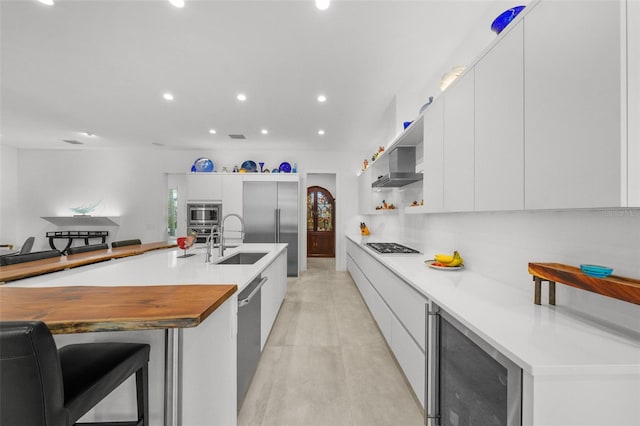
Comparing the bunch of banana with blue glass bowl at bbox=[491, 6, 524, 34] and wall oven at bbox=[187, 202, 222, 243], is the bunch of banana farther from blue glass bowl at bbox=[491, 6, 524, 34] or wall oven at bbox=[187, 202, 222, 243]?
wall oven at bbox=[187, 202, 222, 243]

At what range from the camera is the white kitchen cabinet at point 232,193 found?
5430mm

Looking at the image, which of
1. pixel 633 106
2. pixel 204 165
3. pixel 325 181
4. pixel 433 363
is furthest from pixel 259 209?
pixel 633 106

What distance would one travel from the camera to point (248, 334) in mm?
1738

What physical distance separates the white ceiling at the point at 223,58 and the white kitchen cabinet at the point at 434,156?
0.71 metres

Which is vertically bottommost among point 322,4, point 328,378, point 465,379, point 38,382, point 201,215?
point 328,378

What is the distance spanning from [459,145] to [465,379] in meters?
1.29

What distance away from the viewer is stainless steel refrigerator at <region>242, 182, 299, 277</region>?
540 centimetres

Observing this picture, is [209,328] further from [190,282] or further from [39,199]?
[39,199]

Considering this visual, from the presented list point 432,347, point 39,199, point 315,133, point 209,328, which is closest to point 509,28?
point 432,347

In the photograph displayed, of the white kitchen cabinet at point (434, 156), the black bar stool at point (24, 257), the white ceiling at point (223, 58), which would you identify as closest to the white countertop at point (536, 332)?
the white kitchen cabinet at point (434, 156)

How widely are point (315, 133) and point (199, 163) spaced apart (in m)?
2.82

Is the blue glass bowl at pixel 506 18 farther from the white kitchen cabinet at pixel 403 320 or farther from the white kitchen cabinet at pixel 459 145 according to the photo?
the white kitchen cabinet at pixel 403 320

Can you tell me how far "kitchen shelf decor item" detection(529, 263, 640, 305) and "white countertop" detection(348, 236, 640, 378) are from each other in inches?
5.1

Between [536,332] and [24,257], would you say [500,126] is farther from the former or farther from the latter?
[24,257]
